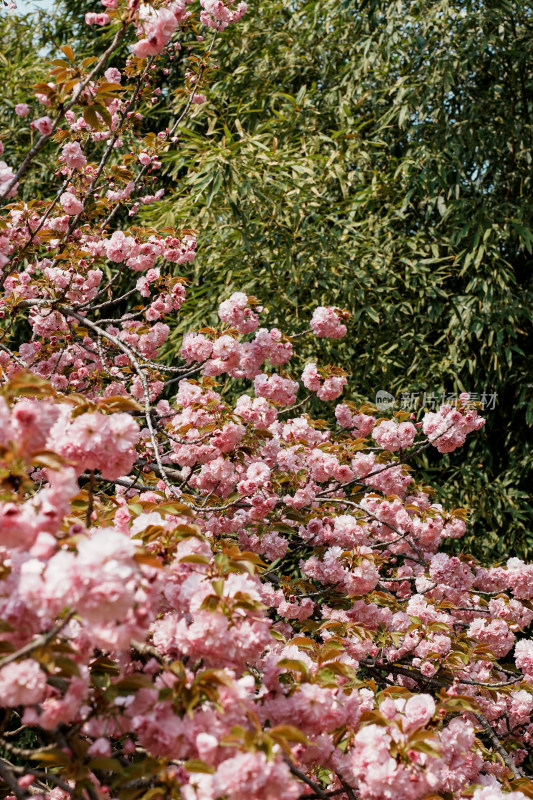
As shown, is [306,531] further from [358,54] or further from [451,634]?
[358,54]

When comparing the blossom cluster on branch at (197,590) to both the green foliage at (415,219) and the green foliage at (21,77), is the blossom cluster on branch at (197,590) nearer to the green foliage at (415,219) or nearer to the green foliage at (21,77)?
the green foliage at (415,219)

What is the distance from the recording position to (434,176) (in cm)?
418

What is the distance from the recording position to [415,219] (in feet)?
15.0

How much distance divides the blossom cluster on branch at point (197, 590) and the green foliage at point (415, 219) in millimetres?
1186

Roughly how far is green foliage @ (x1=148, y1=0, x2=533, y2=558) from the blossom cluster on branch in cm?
119

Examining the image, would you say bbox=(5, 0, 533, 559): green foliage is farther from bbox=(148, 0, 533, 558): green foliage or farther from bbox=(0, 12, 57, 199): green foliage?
bbox=(0, 12, 57, 199): green foliage

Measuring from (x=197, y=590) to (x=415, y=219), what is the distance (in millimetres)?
3962

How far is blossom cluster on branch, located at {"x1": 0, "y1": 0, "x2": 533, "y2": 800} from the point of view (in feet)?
2.69

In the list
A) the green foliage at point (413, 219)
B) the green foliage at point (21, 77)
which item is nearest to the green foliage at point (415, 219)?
the green foliage at point (413, 219)

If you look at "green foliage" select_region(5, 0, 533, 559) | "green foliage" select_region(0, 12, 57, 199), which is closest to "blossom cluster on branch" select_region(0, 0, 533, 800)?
"green foliage" select_region(5, 0, 533, 559)

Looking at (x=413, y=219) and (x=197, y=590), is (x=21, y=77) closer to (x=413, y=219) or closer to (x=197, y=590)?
(x=413, y=219)

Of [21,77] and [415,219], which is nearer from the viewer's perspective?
[415,219]

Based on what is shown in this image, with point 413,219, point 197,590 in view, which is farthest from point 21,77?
point 197,590

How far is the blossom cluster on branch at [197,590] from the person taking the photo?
820 millimetres
